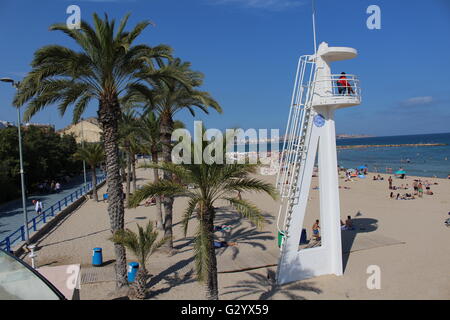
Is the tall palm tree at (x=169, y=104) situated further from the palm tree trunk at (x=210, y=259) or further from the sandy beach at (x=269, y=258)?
the palm tree trunk at (x=210, y=259)

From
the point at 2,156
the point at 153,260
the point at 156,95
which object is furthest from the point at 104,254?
the point at 2,156

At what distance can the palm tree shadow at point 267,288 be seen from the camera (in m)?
9.91

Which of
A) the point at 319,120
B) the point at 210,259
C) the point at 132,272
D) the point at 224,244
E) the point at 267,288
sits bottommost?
the point at 267,288

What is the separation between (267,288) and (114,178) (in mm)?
5913

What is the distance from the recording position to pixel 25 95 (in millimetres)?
9625

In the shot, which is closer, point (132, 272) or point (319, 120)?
point (132, 272)

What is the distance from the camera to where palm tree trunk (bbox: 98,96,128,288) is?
991 cm

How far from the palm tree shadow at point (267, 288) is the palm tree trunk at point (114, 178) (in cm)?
329

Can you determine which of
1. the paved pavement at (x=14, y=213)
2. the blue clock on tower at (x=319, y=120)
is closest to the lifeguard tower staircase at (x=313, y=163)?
the blue clock on tower at (x=319, y=120)

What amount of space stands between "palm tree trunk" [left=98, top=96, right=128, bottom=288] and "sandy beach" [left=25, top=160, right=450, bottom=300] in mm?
908

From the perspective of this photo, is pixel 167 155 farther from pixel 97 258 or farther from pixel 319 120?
pixel 319 120

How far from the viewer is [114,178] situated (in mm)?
10109

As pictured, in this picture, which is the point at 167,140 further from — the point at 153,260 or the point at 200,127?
the point at 200,127

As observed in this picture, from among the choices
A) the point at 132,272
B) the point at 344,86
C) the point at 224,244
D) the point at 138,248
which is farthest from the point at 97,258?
the point at 344,86
